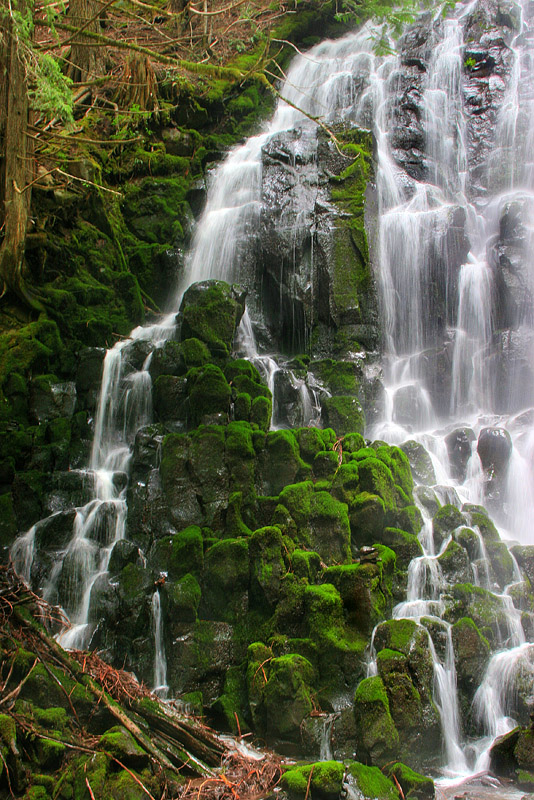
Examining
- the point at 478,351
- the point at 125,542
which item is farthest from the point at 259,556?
the point at 478,351

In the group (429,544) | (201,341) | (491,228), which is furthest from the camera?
(491,228)

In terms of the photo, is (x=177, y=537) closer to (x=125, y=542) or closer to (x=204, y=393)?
(x=125, y=542)

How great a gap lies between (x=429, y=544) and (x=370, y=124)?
1240 cm

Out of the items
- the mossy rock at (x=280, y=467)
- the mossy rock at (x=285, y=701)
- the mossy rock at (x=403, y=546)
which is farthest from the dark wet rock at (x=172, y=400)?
the mossy rock at (x=285, y=701)

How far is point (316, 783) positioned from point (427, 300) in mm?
10116

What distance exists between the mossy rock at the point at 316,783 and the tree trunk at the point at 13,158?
27.4 ft

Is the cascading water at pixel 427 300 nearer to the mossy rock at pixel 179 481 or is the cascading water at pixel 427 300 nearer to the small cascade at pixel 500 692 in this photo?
the small cascade at pixel 500 692

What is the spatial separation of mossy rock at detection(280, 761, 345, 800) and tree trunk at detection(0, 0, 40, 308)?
8352 mm

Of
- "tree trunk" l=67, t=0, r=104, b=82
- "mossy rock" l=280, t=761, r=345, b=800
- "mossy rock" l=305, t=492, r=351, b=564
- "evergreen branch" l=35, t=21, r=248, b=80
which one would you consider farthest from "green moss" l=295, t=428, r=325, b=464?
"tree trunk" l=67, t=0, r=104, b=82

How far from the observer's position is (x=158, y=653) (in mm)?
6547

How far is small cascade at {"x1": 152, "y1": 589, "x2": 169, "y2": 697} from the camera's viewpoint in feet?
20.7

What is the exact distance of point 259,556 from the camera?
6.70 m

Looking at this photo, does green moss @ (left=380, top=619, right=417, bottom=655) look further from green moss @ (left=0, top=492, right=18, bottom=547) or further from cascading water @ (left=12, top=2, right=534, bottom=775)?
green moss @ (left=0, top=492, right=18, bottom=547)

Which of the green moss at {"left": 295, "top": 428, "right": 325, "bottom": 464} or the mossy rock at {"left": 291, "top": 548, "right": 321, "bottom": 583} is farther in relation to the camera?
the green moss at {"left": 295, "top": 428, "right": 325, "bottom": 464}
